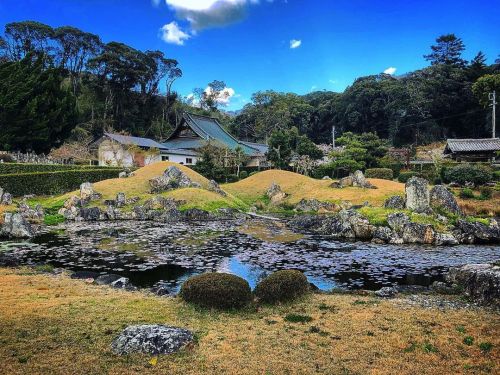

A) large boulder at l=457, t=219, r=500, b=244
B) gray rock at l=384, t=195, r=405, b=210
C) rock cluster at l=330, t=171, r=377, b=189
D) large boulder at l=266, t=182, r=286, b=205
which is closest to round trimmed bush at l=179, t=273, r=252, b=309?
large boulder at l=457, t=219, r=500, b=244

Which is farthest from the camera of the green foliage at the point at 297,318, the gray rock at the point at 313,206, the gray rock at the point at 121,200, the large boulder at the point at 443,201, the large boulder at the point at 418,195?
the gray rock at the point at 313,206

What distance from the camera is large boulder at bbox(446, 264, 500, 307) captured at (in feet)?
35.5

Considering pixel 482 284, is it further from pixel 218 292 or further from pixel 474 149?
pixel 474 149

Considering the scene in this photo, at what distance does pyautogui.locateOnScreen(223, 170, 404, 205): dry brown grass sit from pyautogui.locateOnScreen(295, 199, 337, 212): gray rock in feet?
3.61

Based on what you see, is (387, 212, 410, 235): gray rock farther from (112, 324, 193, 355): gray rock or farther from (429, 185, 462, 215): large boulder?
(112, 324, 193, 355): gray rock

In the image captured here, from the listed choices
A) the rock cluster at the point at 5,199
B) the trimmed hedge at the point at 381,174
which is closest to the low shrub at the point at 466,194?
the trimmed hedge at the point at 381,174

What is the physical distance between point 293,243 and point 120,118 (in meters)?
70.9

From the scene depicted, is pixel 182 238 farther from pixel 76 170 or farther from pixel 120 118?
pixel 120 118

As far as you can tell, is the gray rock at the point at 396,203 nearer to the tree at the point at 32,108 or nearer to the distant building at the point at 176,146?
the distant building at the point at 176,146

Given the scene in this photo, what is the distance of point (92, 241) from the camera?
958 inches

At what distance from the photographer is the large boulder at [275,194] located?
4453 centimetres

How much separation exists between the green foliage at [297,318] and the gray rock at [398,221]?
17118 mm

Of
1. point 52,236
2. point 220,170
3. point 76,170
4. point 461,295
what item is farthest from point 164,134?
point 461,295

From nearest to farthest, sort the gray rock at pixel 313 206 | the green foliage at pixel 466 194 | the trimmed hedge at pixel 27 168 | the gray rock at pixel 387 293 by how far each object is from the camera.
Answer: the gray rock at pixel 387 293, the green foliage at pixel 466 194, the gray rock at pixel 313 206, the trimmed hedge at pixel 27 168
